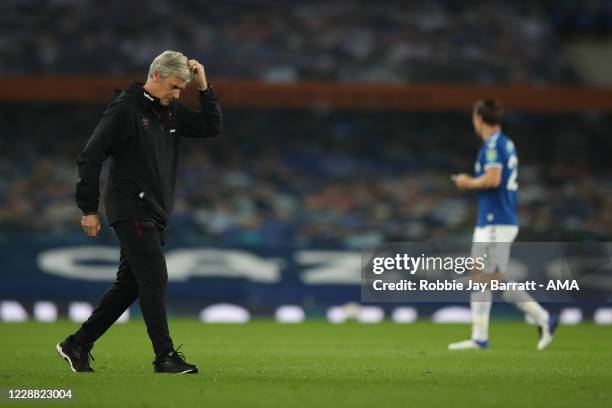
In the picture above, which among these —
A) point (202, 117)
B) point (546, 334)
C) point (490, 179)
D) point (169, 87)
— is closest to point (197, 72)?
point (169, 87)

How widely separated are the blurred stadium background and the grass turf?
6.08m

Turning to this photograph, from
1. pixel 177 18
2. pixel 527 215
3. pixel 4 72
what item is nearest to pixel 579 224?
pixel 527 215

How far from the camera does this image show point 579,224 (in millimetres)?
21000

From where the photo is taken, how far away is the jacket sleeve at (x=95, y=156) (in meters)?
7.09

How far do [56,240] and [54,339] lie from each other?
6.58 m

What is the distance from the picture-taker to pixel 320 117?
23.7m

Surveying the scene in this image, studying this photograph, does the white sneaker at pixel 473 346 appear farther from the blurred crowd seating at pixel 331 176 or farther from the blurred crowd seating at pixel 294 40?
the blurred crowd seating at pixel 294 40

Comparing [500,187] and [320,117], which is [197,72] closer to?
[500,187]

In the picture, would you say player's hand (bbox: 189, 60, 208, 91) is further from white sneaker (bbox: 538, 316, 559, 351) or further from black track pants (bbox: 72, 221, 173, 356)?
white sneaker (bbox: 538, 316, 559, 351)

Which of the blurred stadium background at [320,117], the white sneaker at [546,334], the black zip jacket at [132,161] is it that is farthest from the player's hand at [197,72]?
the blurred stadium background at [320,117]

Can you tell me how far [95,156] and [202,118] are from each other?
915mm

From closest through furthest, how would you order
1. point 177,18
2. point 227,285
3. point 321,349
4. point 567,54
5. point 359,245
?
point 321,349, point 227,285, point 359,245, point 177,18, point 567,54

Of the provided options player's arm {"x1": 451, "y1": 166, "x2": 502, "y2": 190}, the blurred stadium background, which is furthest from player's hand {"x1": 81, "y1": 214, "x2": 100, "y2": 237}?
the blurred stadium background

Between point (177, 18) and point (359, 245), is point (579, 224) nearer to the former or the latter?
point (359, 245)
